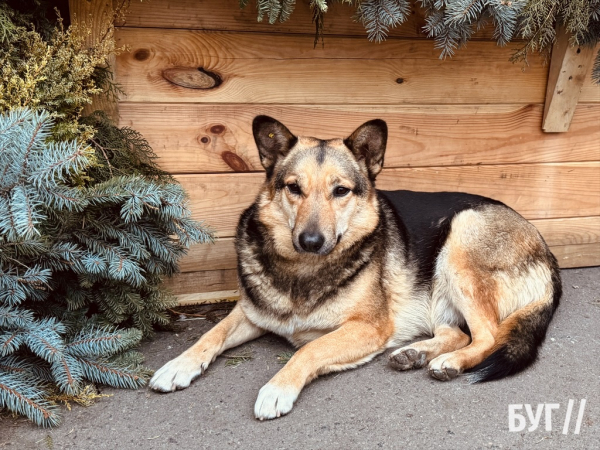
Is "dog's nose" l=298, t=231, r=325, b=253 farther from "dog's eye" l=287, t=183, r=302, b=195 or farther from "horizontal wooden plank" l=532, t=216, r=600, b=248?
"horizontal wooden plank" l=532, t=216, r=600, b=248

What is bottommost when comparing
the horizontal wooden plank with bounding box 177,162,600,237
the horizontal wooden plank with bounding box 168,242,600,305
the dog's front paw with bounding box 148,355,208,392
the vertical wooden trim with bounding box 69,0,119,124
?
the horizontal wooden plank with bounding box 168,242,600,305

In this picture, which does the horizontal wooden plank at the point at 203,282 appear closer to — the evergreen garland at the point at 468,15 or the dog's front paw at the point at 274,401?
the dog's front paw at the point at 274,401

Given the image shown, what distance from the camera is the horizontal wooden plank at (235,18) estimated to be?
3.18 meters

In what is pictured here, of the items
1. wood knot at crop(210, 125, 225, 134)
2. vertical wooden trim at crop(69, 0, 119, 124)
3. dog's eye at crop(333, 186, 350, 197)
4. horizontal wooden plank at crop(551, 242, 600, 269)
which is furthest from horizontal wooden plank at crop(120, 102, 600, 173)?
dog's eye at crop(333, 186, 350, 197)

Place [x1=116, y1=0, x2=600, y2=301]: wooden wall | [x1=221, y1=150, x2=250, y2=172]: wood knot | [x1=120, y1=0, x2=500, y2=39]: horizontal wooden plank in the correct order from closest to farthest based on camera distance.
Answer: [x1=120, y1=0, x2=500, y2=39]: horizontal wooden plank
[x1=116, y1=0, x2=600, y2=301]: wooden wall
[x1=221, y1=150, x2=250, y2=172]: wood knot

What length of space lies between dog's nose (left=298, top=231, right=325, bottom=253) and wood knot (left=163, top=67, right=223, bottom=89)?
50.1 inches

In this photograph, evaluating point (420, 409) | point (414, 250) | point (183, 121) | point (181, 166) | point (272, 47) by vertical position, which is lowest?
point (420, 409)

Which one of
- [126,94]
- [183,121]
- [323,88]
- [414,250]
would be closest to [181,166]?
[183,121]

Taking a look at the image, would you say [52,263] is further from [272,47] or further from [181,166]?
[272,47]

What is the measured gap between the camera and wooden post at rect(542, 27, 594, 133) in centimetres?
371

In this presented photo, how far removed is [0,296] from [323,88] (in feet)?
7.29

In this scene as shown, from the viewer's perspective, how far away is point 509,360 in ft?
9.06

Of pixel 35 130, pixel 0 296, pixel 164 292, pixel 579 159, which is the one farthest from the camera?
pixel 579 159

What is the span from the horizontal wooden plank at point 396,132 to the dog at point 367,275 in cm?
50
